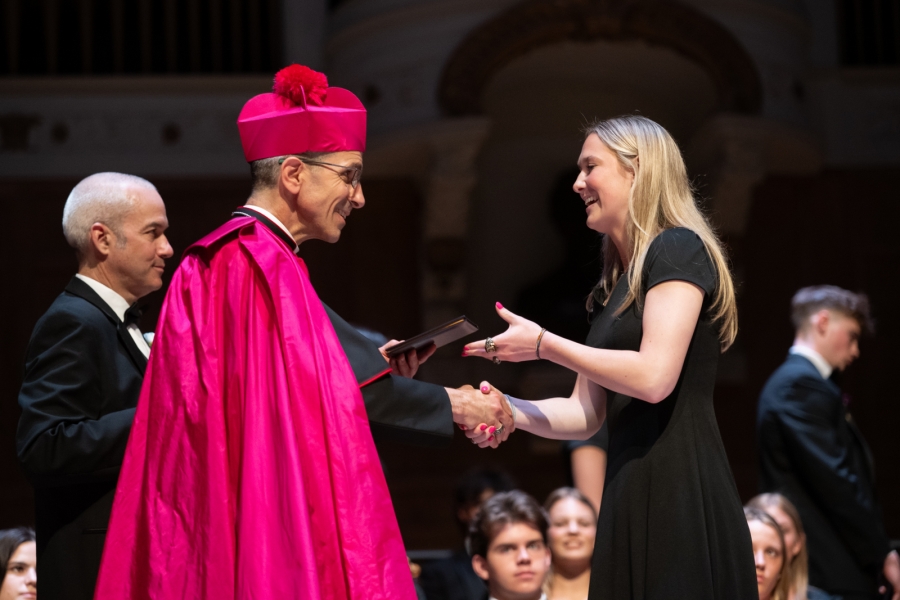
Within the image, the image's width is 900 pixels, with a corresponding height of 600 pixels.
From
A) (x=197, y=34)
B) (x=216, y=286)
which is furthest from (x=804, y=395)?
(x=197, y=34)

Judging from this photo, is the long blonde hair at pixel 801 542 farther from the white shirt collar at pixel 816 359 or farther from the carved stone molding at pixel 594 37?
the carved stone molding at pixel 594 37

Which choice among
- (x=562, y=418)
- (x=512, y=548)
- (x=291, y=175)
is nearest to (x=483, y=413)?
(x=562, y=418)

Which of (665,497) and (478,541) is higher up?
(665,497)

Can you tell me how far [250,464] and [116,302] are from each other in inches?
31.1

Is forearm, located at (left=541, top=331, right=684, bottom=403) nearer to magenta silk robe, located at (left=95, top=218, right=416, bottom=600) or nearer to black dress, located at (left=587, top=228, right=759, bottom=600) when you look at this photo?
black dress, located at (left=587, top=228, right=759, bottom=600)

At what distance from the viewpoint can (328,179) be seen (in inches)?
97.7

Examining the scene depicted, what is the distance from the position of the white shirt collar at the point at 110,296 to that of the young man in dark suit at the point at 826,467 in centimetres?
262

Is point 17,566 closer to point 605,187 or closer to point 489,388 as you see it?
point 489,388

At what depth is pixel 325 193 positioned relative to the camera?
8.11 ft

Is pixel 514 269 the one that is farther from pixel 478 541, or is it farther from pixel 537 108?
pixel 478 541

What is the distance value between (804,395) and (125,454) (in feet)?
9.40

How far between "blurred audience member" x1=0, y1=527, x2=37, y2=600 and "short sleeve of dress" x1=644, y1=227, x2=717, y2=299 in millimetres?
2218

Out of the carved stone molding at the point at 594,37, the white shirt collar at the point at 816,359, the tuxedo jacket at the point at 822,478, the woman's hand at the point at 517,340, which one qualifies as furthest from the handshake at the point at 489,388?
the carved stone molding at the point at 594,37

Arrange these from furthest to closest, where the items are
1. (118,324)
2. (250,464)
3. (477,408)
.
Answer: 1. (118,324)
2. (477,408)
3. (250,464)
